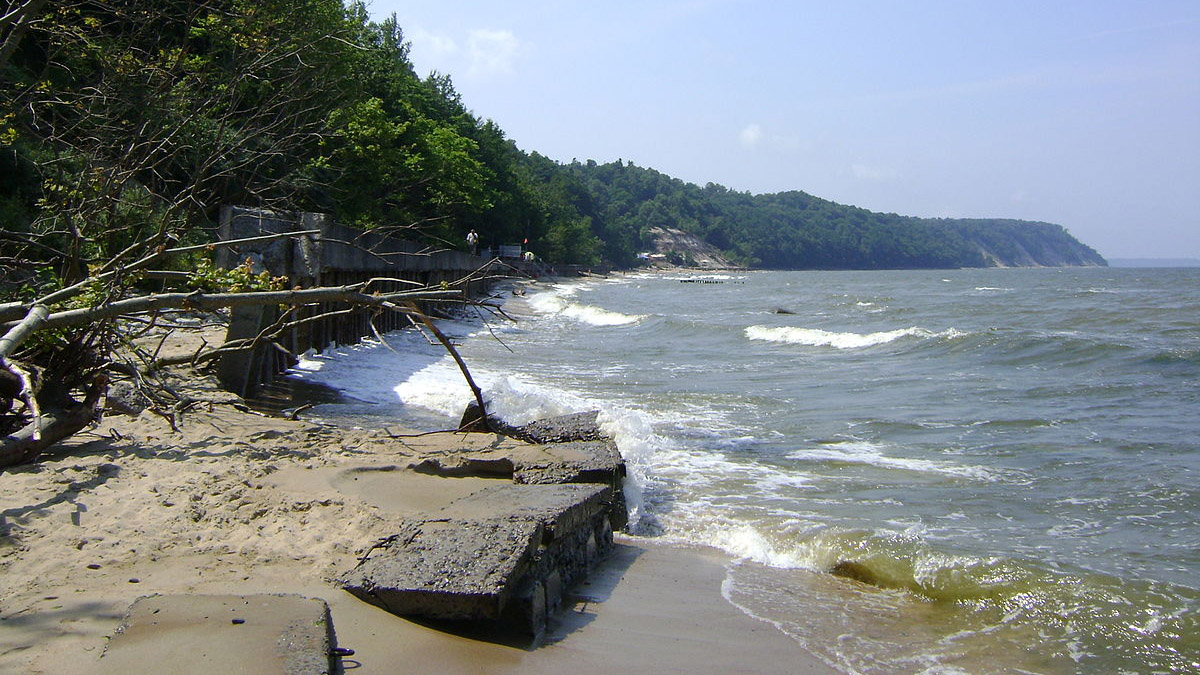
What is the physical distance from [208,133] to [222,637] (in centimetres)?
1581

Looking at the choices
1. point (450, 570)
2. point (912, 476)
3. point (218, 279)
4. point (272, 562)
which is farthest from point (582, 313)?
point (450, 570)

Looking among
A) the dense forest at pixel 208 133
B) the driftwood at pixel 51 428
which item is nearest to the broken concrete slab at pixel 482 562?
the driftwood at pixel 51 428

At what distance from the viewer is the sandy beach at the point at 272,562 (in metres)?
4.57

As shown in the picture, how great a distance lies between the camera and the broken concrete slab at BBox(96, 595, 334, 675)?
3779mm

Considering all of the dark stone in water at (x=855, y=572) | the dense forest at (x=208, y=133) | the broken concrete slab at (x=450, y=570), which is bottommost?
the dark stone in water at (x=855, y=572)

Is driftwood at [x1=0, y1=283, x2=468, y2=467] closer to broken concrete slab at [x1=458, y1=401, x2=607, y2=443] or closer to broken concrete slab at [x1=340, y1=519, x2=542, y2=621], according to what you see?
broken concrete slab at [x1=458, y1=401, x2=607, y2=443]

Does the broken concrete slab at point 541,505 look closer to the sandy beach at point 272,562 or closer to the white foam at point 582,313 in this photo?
the sandy beach at point 272,562

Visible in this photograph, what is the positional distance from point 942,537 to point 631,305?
156ft

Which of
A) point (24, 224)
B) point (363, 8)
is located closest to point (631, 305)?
point (363, 8)

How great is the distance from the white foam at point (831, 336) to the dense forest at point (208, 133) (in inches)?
424

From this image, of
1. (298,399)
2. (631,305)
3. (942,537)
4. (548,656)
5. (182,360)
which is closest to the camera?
(548,656)

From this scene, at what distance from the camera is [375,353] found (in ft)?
65.5

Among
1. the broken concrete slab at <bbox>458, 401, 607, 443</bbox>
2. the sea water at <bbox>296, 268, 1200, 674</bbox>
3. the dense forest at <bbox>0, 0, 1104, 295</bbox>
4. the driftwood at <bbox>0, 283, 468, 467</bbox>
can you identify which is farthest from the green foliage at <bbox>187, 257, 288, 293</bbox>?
the broken concrete slab at <bbox>458, 401, 607, 443</bbox>

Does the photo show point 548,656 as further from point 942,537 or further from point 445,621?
point 942,537
